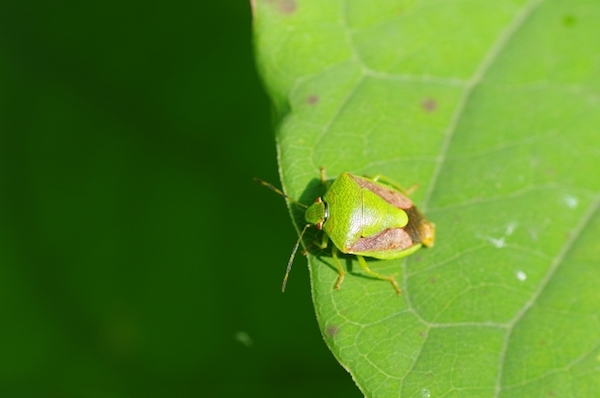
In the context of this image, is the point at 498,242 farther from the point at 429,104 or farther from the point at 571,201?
the point at 429,104

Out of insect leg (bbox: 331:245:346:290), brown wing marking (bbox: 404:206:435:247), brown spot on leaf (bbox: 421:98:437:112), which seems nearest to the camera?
insect leg (bbox: 331:245:346:290)

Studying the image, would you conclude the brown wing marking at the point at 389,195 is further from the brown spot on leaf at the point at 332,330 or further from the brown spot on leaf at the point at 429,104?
the brown spot on leaf at the point at 332,330


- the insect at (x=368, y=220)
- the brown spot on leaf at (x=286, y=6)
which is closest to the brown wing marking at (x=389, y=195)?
the insect at (x=368, y=220)

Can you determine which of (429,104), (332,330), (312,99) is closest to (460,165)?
(429,104)

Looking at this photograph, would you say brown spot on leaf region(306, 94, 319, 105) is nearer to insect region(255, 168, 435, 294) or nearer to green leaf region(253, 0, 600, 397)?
green leaf region(253, 0, 600, 397)

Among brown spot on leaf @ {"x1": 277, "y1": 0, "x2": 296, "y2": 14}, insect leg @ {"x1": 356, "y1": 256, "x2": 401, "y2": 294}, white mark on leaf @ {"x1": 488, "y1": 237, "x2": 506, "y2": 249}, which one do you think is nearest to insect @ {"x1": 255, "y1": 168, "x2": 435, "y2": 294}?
insect leg @ {"x1": 356, "y1": 256, "x2": 401, "y2": 294}

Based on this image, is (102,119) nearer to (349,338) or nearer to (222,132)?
(222,132)

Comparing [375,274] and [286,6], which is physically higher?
[286,6]
